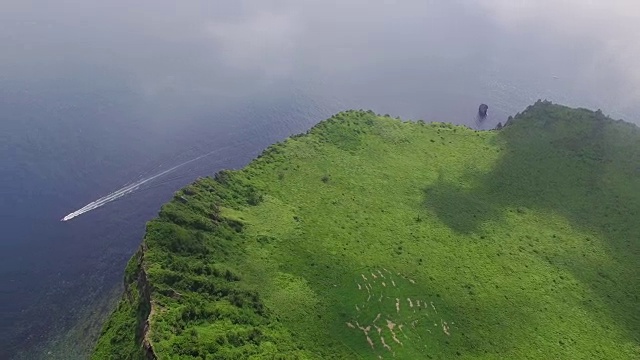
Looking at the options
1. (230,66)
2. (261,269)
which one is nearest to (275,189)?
(261,269)

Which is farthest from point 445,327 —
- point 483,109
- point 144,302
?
point 483,109

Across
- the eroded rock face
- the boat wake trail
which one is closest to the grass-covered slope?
the boat wake trail

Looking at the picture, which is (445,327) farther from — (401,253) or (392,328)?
(401,253)

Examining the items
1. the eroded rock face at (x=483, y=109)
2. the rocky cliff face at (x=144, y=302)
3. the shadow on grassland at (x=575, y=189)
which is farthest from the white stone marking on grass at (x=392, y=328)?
the eroded rock face at (x=483, y=109)

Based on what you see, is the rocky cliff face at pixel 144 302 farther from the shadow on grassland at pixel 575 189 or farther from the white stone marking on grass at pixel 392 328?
the shadow on grassland at pixel 575 189

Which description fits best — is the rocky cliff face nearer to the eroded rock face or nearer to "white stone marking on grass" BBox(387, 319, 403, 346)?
"white stone marking on grass" BBox(387, 319, 403, 346)

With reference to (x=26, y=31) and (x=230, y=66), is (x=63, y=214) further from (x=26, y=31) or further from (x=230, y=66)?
(x=26, y=31)
